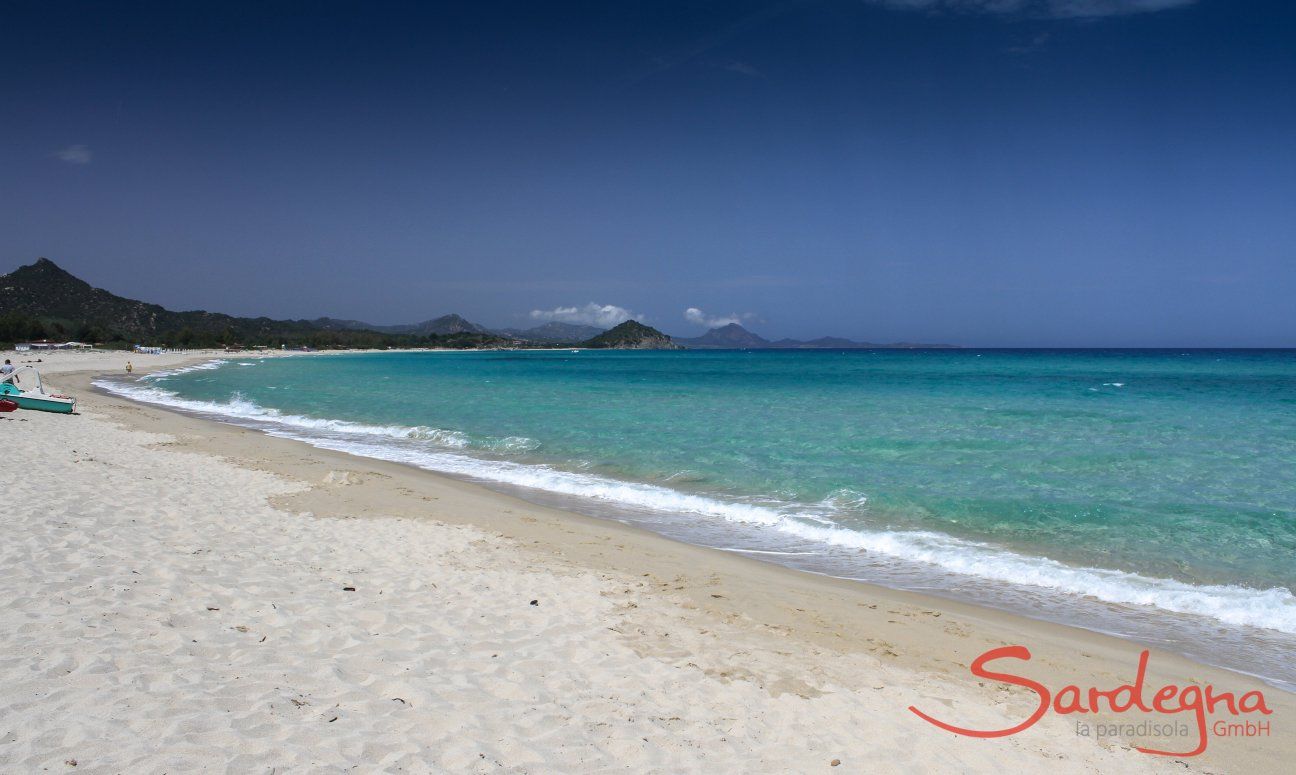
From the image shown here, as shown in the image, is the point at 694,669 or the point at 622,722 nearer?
the point at 622,722

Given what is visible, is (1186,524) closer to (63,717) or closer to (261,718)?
(261,718)

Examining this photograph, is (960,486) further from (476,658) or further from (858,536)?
(476,658)

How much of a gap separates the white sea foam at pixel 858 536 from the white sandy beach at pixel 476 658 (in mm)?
1688

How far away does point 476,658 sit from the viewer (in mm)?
5055

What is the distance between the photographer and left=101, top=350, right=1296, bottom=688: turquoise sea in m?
7.86

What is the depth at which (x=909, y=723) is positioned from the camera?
4484mm

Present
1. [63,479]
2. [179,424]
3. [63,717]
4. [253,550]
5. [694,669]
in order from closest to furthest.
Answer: [63,717] < [694,669] < [253,550] < [63,479] < [179,424]

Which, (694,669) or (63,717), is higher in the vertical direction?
(63,717)

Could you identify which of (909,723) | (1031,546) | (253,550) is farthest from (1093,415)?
(253,550)

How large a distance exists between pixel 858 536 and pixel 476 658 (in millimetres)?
6696

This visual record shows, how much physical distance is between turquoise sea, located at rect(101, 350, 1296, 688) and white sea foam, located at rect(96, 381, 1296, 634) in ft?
0.13

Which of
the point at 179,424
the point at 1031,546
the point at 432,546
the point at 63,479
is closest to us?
the point at 432,546

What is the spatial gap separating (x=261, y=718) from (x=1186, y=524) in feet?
41.8

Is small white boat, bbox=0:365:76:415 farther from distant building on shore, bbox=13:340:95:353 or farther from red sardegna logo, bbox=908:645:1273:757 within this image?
distant building on shore, bbox=13:340:95:353
